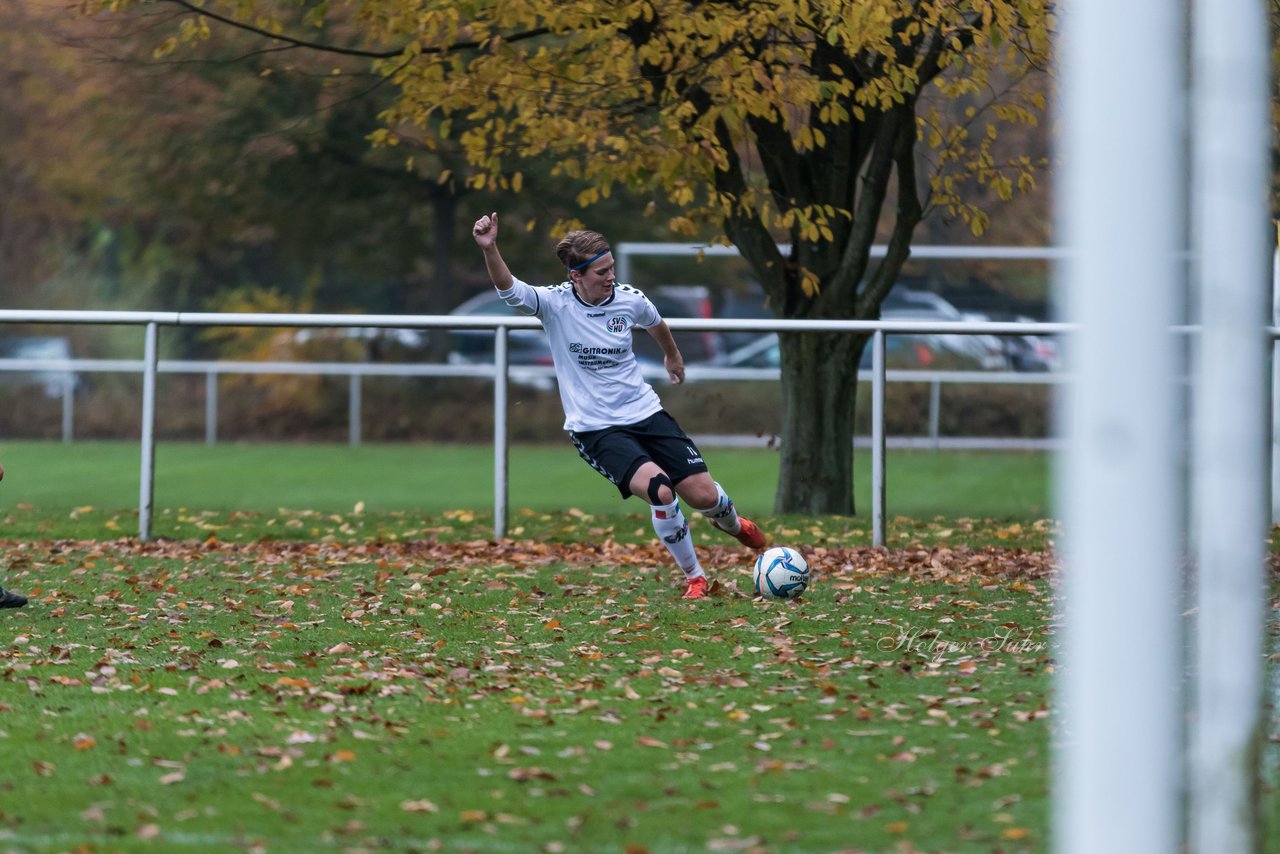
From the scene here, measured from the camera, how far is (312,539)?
11.2 metres

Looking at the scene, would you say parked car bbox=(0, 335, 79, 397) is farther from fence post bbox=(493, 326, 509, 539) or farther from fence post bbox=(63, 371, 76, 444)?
fence post bbox=(493, 326, 509, 539)

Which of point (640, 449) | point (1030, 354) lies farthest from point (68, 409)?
point (640, 449)

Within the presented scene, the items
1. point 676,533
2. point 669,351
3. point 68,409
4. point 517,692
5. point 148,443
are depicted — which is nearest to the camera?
point 517,692

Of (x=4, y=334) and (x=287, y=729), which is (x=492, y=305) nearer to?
(x=4, y=334)

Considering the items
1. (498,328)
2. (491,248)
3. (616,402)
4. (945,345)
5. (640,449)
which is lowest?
(640,449)

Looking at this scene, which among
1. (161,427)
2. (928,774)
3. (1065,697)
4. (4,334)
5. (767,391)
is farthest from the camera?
(4,334)

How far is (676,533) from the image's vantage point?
27.7 ft

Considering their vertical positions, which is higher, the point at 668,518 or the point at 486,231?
the point at 486,231

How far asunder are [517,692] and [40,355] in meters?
21.9

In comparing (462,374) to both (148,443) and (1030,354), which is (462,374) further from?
(148,443)

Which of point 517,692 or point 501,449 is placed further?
point 501,449

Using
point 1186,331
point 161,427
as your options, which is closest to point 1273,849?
point 1186,331

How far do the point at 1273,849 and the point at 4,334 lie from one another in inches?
974

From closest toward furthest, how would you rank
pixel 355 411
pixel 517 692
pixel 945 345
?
pixel 517 692 < pixel 945 345 < pixel 355 411
